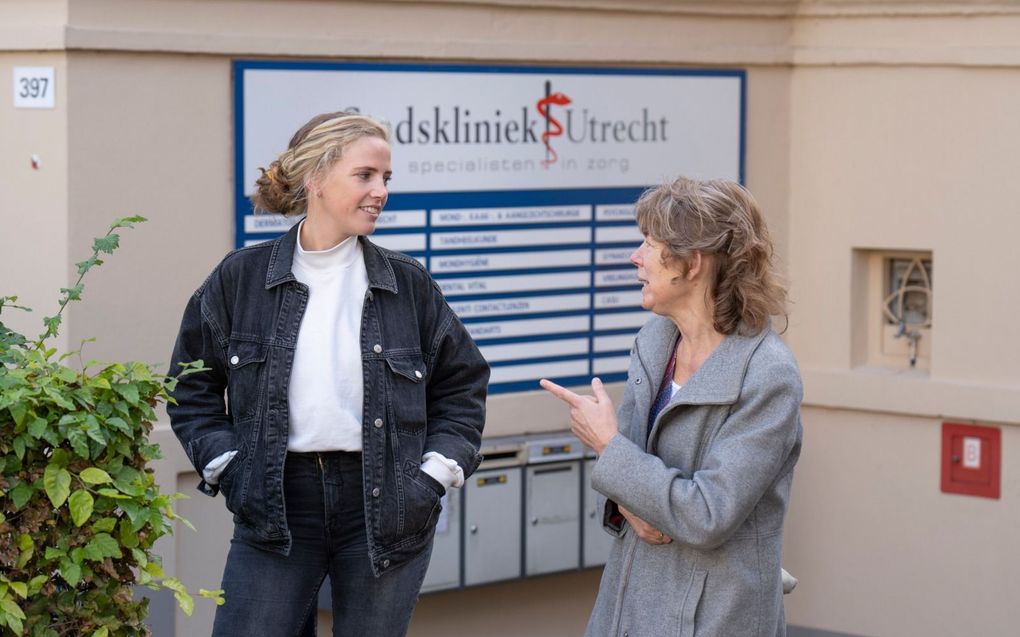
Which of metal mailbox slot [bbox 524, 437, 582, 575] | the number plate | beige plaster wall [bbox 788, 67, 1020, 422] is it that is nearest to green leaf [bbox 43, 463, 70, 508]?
the number plate

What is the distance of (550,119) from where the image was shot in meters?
5.93

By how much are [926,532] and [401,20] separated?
2.84 metres

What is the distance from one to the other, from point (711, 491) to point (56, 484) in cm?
127

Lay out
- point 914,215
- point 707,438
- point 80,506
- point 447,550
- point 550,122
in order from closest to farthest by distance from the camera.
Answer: point 80,506
point 707,438
point 447,550
point 550,122
point 914,215

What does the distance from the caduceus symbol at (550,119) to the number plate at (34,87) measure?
73.0 inches

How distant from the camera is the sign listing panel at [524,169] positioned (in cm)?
534

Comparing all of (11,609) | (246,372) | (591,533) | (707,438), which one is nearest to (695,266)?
(707,438)

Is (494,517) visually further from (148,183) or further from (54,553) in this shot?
(54,553)

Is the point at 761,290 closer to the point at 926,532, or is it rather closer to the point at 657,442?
the point at 657,442

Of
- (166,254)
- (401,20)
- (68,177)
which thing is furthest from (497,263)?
(68,177)

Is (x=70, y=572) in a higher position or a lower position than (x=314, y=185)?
lower

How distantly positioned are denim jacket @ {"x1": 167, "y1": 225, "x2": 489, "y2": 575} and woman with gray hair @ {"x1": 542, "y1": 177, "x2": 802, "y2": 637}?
1.48 feet

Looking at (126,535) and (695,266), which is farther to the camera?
(695,266)

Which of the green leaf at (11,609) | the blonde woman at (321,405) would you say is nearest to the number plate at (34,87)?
the blonde woman at (321,405)
